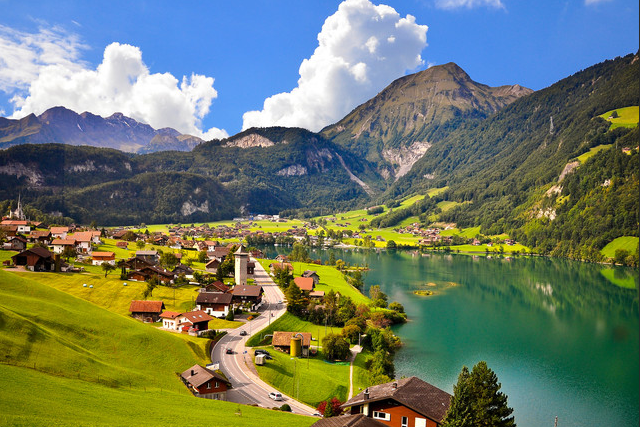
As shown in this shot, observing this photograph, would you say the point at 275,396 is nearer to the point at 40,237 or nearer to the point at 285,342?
the point at 285,342

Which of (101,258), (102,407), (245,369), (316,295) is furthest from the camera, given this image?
(101,258)

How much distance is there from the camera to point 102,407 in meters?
18.7

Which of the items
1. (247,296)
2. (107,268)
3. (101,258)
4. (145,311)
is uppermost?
(101,258)

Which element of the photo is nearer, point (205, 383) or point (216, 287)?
point (205, 383)

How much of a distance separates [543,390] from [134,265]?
5450cm

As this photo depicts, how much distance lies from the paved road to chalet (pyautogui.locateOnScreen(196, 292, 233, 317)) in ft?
14.0

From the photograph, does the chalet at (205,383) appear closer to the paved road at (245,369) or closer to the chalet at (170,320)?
the paved road at (245,369)

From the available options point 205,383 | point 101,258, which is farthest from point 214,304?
point 101,258

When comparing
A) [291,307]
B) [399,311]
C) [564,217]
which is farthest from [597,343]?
[564,217]

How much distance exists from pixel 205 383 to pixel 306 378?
10.2m

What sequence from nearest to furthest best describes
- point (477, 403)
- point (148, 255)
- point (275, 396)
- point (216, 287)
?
point (477, 403) < point (275, 396) < point (216, 287) < point (148, 255)

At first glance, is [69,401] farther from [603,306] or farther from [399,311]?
[603,306]

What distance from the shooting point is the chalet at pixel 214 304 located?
51.9 metres

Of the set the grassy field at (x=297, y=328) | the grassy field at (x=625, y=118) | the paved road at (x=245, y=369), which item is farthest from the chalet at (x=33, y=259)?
the grassy field at (x=625, y=118)
